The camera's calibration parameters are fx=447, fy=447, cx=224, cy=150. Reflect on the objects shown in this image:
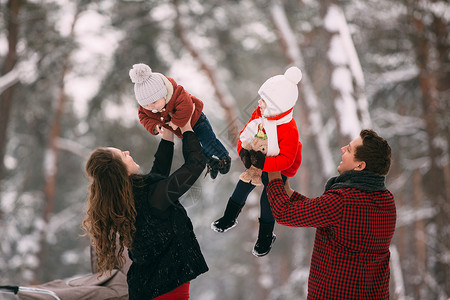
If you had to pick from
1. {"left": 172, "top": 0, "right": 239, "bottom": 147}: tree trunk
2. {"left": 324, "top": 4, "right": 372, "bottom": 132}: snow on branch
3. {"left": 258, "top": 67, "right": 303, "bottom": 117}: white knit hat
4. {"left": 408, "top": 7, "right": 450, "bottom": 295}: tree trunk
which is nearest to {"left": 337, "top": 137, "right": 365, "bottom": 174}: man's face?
{"left": 258, "top": 67, "right": 303, "bottom": 117}: white knit hat

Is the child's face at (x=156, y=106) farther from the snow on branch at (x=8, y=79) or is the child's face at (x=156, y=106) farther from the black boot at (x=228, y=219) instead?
the snow on branch at (x=8, y=79)

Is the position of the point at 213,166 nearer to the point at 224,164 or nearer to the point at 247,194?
the point at 224,164

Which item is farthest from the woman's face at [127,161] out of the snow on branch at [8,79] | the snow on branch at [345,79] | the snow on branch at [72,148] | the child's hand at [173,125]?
the snow on branch at [72,148]

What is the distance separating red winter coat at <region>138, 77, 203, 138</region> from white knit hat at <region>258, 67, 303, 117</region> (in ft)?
1.17

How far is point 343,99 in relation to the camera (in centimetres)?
476

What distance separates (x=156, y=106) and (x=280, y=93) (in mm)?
583

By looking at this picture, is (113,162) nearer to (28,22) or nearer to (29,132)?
(28,22)

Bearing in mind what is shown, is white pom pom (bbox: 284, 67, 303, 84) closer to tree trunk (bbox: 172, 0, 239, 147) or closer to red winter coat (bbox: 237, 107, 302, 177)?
red winter coat (bbox: 237, 107, 302, 177)

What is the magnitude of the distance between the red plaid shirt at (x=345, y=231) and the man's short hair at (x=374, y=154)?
121 millimetres

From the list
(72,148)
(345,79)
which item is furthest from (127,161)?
(72,148)

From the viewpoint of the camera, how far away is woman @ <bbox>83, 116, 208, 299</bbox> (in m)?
2.14

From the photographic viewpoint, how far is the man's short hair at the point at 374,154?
2.06m

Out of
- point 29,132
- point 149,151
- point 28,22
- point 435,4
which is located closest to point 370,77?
point 435,4

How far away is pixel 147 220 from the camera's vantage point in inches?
87.5
